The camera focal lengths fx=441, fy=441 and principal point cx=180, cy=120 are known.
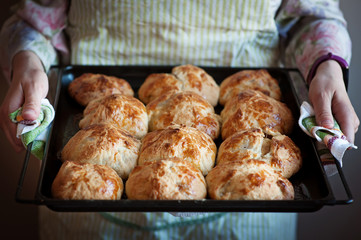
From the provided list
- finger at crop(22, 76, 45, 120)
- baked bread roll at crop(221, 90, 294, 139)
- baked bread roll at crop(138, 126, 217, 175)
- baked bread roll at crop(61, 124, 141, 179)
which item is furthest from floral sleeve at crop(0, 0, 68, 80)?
baked bread roll at crop(221, 90, 294, 139)

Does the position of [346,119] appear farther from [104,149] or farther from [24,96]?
[24,96]

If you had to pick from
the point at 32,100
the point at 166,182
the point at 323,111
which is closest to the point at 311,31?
the point at 323,111

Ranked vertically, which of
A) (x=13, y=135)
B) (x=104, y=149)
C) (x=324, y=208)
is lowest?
(x=324, y=208)

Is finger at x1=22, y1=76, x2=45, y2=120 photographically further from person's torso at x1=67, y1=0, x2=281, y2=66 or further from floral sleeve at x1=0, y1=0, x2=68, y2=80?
person's torso at x1=67, y1=0, x2=281, y2=66

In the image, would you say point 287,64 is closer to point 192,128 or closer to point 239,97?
point 239,97

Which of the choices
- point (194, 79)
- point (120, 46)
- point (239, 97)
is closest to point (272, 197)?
point (239, 97)

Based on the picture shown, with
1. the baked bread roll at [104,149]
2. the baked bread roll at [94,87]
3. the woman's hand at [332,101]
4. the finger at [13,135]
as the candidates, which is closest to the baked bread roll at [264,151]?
the woman's hand at [332,101]
